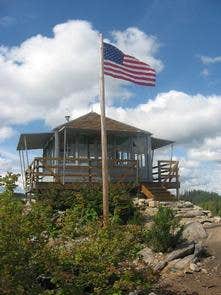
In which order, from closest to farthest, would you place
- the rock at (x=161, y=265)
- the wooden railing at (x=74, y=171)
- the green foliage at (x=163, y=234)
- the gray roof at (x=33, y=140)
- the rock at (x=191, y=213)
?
the rock at (x=161, y=265)
the green foliage at (x=163, y=234)
the rock at (x=191, y=213)
the wooden railing at (x=74, y=171)
the gray roof at (x=33, y=140)

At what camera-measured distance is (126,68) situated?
18.1m

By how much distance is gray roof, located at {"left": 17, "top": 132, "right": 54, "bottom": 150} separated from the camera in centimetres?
2869

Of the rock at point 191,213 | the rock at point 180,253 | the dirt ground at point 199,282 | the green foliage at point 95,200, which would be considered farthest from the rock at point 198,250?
the rock at point 191,213

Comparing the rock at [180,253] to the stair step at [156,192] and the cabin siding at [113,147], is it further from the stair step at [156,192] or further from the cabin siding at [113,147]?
the cabin siding at [113,147]

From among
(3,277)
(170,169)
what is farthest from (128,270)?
(170,169)

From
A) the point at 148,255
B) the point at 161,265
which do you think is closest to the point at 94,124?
the point at 148,255

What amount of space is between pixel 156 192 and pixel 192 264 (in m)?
12.2

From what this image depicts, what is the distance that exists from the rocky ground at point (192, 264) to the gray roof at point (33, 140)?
1229 cm

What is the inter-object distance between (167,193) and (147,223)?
22.2 feet

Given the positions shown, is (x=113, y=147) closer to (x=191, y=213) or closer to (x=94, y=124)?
(x=94, y=124)

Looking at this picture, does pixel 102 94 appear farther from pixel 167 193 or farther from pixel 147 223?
pixel 167 193

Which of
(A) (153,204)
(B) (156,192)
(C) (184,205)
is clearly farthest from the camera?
(B) (156,192)

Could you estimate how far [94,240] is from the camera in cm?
947

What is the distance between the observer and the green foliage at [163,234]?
1584 centimetres
